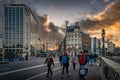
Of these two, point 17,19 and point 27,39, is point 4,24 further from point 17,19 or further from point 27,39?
point 27,39

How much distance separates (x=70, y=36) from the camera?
150375 millimetres

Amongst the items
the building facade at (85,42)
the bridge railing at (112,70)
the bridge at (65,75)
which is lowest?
the bridge at (65,75)

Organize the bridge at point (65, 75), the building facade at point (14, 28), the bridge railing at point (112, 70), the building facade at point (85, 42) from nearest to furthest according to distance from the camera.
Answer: the bridge railing at point (112, 70) < the bridge at point (65, 75) < the building facade at point (14, 28) < the building facade at point (85, 42)

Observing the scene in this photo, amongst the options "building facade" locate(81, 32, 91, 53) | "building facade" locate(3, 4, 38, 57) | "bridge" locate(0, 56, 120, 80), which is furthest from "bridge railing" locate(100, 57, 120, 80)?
"building facade" locate(81, 32, 91, 53)

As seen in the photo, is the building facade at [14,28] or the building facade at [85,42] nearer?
the building facade at [14,28]

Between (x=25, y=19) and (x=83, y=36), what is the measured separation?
5519 cm

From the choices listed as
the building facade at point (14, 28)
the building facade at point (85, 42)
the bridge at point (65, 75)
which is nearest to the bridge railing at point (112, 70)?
the bridge at point (65, 75)

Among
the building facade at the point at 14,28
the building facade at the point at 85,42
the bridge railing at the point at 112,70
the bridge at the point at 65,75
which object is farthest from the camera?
the building facade at the point at 85,42

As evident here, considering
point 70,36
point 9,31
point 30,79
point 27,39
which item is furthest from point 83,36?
point 30,79

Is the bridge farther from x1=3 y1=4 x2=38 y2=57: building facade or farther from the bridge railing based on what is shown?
x1=3 y1=4 x2=38 y2=57: building facade

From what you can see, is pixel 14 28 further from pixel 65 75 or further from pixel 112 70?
pixel 112 70

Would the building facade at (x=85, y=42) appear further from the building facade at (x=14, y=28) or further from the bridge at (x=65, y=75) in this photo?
the bridge at (x=65, y=75)

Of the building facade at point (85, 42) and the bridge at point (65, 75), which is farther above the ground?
the building facade at point (85, 42)

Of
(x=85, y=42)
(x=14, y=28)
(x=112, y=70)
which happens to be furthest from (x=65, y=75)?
(x=85, y=42)
